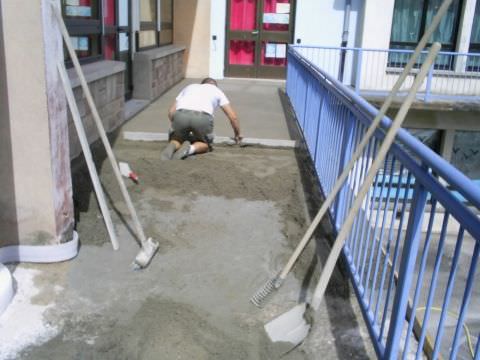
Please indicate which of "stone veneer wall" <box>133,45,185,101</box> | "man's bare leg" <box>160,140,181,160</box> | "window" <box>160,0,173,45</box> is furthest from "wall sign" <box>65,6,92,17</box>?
"window" <box>160,0,173,45</box>

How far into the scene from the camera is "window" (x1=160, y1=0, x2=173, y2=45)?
37.1 feet

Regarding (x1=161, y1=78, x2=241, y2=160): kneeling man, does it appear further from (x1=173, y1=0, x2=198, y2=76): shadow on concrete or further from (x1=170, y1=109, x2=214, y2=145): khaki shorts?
(x1=173, y1=0, x2=198, y2=76): shadow on concrete

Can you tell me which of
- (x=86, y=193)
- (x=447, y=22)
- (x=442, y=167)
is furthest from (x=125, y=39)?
(x=447, y=22)

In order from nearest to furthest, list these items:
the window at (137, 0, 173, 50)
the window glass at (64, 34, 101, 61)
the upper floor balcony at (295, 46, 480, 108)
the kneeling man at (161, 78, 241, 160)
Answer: the kneeling man at (161, 78, 241, 160) → the window glass at (64, 34, 101, 61) → the window at (137, 0, 173, 50) → the upper floor balcony at (295, 46, 480, 108)

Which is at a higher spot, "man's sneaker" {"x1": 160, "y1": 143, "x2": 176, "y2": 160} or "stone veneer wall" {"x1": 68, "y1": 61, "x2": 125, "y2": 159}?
"stone veneer wall" {"x1": 68, "y1": 61, "x2": 125, "y2": 159}

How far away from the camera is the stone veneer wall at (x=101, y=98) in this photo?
5.02m

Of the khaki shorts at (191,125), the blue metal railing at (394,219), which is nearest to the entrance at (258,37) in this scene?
the blue metal railing at (394,219)

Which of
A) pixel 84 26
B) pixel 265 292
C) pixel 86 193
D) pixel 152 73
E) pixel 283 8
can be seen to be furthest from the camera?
pixel 283 8

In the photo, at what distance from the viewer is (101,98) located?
Result: 6.00 metres

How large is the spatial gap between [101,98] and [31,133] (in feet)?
9.70

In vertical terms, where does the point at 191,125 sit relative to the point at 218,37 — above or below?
below

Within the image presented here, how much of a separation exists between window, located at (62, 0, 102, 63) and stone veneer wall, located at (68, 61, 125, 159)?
0.19 metres

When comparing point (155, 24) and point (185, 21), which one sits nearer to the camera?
point (155, 24)

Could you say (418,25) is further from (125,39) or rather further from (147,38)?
(125,39)
